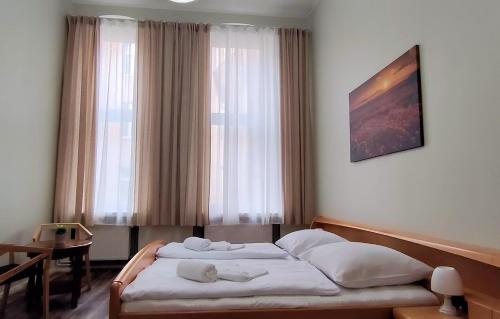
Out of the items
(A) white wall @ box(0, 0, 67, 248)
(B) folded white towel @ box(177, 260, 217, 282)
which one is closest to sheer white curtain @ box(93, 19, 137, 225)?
(A) white wall @ box(0, 0, 67, 248)

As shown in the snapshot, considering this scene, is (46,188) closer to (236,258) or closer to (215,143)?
(215,143)

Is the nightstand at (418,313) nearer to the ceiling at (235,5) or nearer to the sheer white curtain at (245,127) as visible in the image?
the sheer white curtain at (245,127)

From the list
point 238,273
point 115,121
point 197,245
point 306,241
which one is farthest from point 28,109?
point 306,241

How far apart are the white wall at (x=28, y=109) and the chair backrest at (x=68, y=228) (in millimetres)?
110

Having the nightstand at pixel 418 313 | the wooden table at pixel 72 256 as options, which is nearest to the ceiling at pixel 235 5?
the wooden table at pixel 72 256

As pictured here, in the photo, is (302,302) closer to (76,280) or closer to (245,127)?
(76,280)

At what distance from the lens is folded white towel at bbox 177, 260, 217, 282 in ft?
5.70

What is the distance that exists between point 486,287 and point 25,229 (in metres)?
3.69

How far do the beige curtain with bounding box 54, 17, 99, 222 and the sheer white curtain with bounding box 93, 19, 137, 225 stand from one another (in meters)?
0.08

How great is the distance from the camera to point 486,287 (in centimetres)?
145

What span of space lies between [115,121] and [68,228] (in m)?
1.28

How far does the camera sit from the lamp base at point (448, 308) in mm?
1478

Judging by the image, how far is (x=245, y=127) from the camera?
4004mm

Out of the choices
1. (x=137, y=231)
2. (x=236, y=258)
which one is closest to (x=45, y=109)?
(x=137, y=231)
